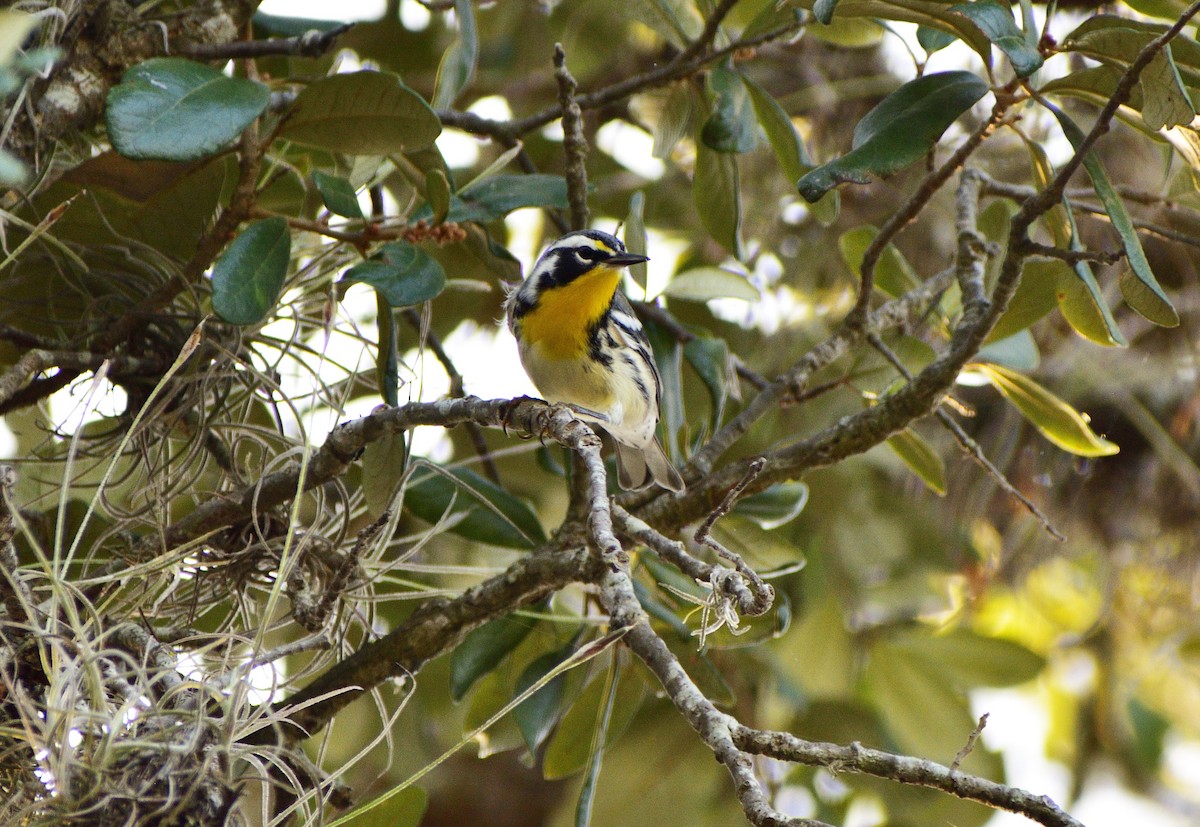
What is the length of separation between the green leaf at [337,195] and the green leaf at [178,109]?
0.20 meters

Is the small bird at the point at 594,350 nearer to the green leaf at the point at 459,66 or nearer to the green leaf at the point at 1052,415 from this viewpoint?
the green leaf at the point at 459,66

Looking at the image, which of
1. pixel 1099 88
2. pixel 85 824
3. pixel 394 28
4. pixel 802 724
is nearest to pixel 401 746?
pixel 802 724

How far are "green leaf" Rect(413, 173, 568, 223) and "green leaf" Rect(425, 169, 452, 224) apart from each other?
30 millimetres

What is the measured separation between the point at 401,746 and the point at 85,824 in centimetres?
197

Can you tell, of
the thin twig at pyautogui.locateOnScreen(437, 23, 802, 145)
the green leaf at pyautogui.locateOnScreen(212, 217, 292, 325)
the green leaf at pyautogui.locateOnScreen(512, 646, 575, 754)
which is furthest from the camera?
the thin twig at pyautogui.locateOnScreen(437, 23, 802, 145)

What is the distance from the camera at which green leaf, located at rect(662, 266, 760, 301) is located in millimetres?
2738

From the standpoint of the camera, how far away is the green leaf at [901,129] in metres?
1.75

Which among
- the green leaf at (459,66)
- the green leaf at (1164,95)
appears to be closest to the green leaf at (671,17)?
the green leaf at (459,66)

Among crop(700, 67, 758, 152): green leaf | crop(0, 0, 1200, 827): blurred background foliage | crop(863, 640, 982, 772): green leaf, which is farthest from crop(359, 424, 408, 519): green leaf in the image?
crop(863, 640, 982, 772): green leaf

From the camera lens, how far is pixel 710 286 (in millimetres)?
2744

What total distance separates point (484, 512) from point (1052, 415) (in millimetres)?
1214

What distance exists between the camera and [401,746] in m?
3.30

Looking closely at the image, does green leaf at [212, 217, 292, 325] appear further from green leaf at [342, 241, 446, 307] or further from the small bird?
the small bird

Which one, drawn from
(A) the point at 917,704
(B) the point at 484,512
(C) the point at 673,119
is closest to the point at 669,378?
(B) the point at 484,512
